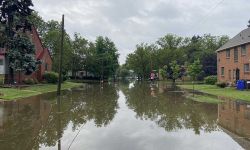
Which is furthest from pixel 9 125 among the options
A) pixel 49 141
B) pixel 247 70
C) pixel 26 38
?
pixel 247 70

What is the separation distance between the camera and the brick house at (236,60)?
146 feet

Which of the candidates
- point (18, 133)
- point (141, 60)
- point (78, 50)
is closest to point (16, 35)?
point (18, 133)

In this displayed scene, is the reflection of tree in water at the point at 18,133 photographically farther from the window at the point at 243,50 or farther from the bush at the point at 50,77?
the bush at the point at 50,77

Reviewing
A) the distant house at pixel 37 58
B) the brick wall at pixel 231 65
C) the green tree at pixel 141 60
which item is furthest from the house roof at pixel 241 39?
the green tree at pixel 141 60

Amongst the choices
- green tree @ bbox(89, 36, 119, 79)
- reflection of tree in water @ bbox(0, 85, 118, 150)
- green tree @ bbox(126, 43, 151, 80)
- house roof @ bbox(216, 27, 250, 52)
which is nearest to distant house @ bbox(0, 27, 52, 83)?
house roof @ bbox(216, 27, 250, 52)

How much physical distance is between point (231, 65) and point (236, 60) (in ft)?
6.22

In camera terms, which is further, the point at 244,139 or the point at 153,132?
the point at 153,132

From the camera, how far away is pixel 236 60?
4766 cm

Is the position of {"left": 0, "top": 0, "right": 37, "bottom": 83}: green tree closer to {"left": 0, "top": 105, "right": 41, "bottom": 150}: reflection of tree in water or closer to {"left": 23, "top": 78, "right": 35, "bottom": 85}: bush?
{"left": 23, "top": 78, "right": 35, "bottom": 85}: bush

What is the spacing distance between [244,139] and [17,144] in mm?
7417

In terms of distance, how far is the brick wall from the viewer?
44406mm

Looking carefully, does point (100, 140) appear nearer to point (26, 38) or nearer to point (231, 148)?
point (231, 148)

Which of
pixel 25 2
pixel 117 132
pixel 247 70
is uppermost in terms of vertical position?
pixel 25 2

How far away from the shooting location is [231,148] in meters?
10.5
